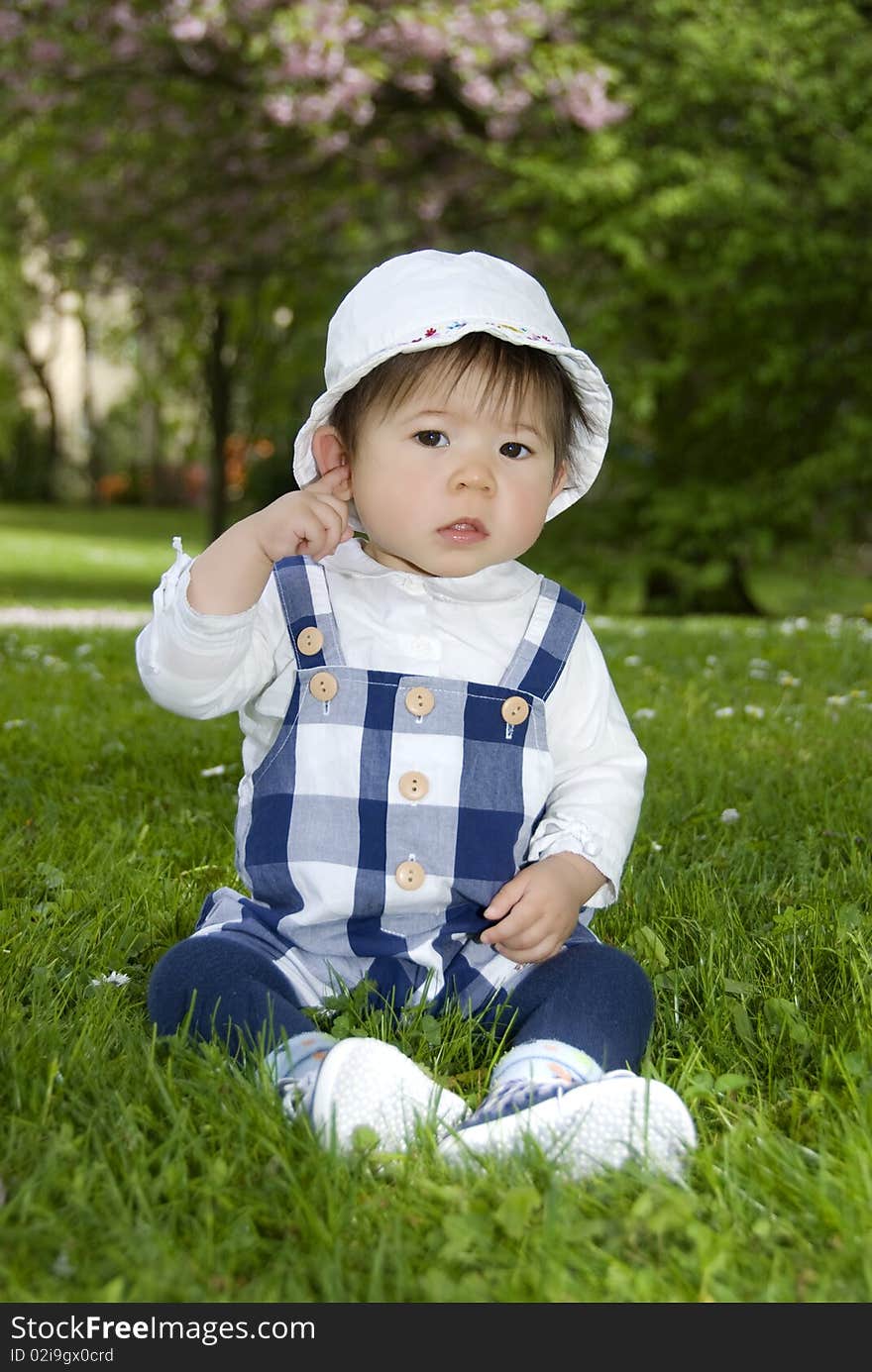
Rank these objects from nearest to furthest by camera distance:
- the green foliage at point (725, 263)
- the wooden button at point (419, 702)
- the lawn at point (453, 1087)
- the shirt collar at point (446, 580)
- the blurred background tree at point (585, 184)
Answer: the lawn at point (453, 1087) < the wooden button at point (419, 702) < the shirt collar at point (446, 580) < the blurred background tree at point (585, 184) < the green foliage at point (725, 263)

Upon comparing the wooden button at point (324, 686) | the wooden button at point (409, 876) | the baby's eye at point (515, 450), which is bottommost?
the wooden button at point (409, 876)

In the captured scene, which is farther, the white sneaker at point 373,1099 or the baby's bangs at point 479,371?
the baby's bangs at point 479,371

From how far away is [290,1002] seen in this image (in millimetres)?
2424

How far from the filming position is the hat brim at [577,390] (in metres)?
2.44

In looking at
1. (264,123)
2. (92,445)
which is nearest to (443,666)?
(264,123)

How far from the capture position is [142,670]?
8.41ft

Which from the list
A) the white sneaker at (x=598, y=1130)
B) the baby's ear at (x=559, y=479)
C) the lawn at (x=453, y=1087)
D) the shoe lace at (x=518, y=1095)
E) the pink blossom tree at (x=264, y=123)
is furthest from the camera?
the pink blossom tree at (x=264, y=123)

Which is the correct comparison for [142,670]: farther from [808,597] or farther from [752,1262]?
[808,597]

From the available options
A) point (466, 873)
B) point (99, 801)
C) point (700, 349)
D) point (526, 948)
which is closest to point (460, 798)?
point (466, 873)

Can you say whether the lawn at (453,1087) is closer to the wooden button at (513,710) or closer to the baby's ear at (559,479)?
the wooden button at (513,710)

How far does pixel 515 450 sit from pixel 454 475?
0.15m

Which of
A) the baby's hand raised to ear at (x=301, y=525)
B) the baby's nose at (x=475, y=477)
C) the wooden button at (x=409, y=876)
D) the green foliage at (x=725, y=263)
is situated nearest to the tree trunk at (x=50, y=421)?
the green foliage at (x=725, y=263)

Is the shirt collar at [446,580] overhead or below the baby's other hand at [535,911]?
overhead

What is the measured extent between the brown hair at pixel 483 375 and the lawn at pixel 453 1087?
1.09 metres
